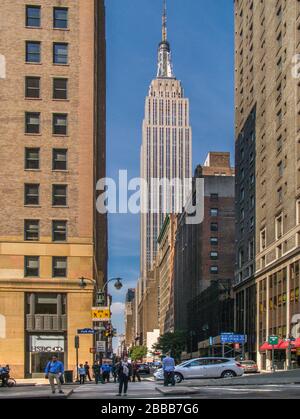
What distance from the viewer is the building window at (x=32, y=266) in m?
64.7

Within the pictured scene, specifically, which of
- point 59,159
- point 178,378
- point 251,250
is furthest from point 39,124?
point 251,250

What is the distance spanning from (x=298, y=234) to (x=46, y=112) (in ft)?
107

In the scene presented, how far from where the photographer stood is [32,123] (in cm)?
6856

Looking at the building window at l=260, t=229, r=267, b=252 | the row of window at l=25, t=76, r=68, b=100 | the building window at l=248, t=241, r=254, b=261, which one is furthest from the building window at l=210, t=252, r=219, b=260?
the row of window at l=25, t=76, r=68, b=100

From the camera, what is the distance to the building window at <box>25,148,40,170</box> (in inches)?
→ 2675

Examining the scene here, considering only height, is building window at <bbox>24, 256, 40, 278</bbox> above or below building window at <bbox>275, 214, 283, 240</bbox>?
below

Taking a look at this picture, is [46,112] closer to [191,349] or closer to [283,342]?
[283,342]

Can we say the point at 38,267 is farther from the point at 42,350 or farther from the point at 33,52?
the point at 33,52

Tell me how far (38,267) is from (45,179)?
852cm

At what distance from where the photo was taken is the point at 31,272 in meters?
64.8

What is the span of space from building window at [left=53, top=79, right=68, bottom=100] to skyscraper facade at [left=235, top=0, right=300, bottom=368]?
2949 cm

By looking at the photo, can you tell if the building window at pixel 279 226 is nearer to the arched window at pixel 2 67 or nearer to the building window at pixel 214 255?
the arched window at pixel 2 67

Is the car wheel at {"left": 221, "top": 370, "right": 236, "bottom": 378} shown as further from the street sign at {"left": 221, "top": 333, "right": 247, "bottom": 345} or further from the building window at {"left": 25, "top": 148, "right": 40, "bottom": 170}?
the street sign at {"left": 221, "top": 333, "right": 247, "bottom": 345}

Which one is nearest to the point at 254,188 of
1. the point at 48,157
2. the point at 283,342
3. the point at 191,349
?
the point at 283,342
